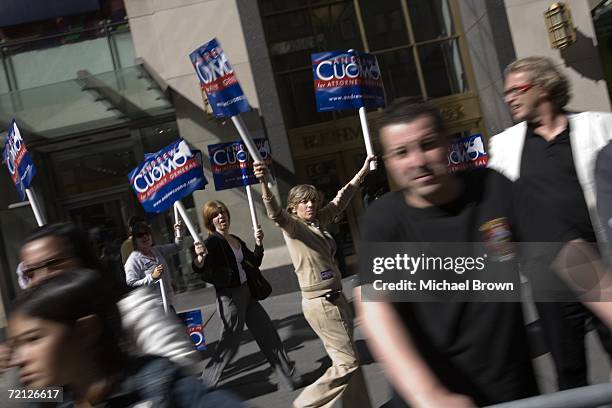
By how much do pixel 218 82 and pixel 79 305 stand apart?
236 inches

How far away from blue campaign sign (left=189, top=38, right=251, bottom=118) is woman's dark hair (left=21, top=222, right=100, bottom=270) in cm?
491

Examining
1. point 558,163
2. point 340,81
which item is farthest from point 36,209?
point 558,163

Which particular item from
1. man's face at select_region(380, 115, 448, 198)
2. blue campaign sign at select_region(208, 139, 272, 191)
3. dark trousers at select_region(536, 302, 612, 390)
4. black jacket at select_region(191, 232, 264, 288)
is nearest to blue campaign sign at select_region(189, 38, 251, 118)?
black jacket at select_region(191, 232, 264, 288)

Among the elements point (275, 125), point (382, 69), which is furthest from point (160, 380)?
Answer: point (382, 69)

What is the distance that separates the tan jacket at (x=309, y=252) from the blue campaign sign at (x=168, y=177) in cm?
207

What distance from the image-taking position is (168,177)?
23.3 ft

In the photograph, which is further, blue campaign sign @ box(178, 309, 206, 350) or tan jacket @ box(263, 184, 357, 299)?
blue campaign sign @ box(178, 309, 206, 350)

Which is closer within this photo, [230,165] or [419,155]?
[419,155]

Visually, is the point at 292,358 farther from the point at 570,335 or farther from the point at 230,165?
the point at 570,335

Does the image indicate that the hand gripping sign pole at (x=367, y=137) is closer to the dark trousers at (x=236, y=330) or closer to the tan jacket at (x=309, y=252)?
the tan jacket at (x=309, y=252)

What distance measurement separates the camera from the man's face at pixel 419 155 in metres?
2.04

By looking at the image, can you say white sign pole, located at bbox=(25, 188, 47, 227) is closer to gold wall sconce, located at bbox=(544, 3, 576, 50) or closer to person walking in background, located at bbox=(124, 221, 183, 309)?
person walking in background, located at bbox=(124, 221, 183, 309)

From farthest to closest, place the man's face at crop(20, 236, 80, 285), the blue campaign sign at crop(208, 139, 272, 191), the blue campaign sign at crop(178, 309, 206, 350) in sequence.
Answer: the blue campaign sign at crop(208, 139, 272, 191) → the blue campaign sign at crop(178, 309, 206, 350) → the man's face at crop(20, 236, 80, 285)

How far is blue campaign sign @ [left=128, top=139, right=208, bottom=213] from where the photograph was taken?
707 cm
